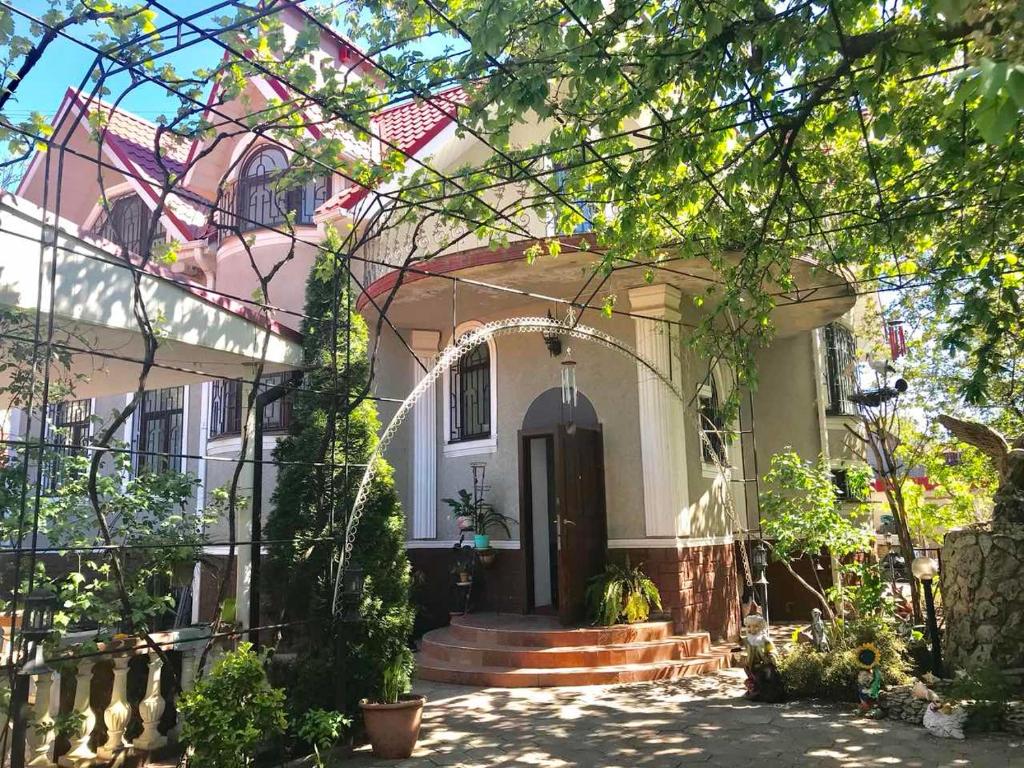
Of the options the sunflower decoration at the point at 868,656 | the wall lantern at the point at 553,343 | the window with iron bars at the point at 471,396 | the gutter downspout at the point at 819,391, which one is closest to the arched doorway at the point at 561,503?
the wall lantern at the point at 553,343

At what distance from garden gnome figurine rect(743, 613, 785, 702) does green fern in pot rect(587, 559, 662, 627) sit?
1.87 meters

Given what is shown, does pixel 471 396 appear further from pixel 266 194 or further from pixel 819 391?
pixel 819 391

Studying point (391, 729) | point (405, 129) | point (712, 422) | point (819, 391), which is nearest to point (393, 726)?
point (391, 729)

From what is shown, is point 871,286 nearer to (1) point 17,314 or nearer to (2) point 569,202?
(2) point 569,202

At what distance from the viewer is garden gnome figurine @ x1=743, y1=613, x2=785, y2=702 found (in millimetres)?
7871

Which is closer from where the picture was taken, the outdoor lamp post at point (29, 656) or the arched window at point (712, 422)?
the outdoor lamp post at point (29, 656)

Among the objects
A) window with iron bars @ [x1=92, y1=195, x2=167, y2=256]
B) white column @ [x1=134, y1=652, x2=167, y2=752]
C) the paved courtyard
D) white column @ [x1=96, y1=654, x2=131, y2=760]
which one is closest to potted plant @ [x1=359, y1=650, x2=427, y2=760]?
the paved courtyard

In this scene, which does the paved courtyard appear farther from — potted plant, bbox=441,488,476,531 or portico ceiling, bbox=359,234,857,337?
portico ceiling, bbox=359,234,857,337

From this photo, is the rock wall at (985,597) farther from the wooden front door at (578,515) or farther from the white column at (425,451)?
the white column at (425,451)

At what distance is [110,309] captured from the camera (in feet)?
18.9

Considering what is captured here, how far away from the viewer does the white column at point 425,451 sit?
12109 mm

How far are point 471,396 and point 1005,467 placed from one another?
7018mm

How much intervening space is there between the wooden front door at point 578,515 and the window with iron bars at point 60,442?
17.2 ft

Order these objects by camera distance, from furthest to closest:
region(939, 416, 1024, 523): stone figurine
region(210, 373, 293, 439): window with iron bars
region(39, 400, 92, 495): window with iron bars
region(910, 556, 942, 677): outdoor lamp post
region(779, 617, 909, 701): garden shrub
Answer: region(210, 373, 293, 439): window with iron bars, region(939, 416, 1024, 523): stone figurine, region(910, 556, 942, 677): outdoor lamp post, region(779, 617, 909, 701): garden shrub, region(39, 400, 92, 495): window with iron bars
